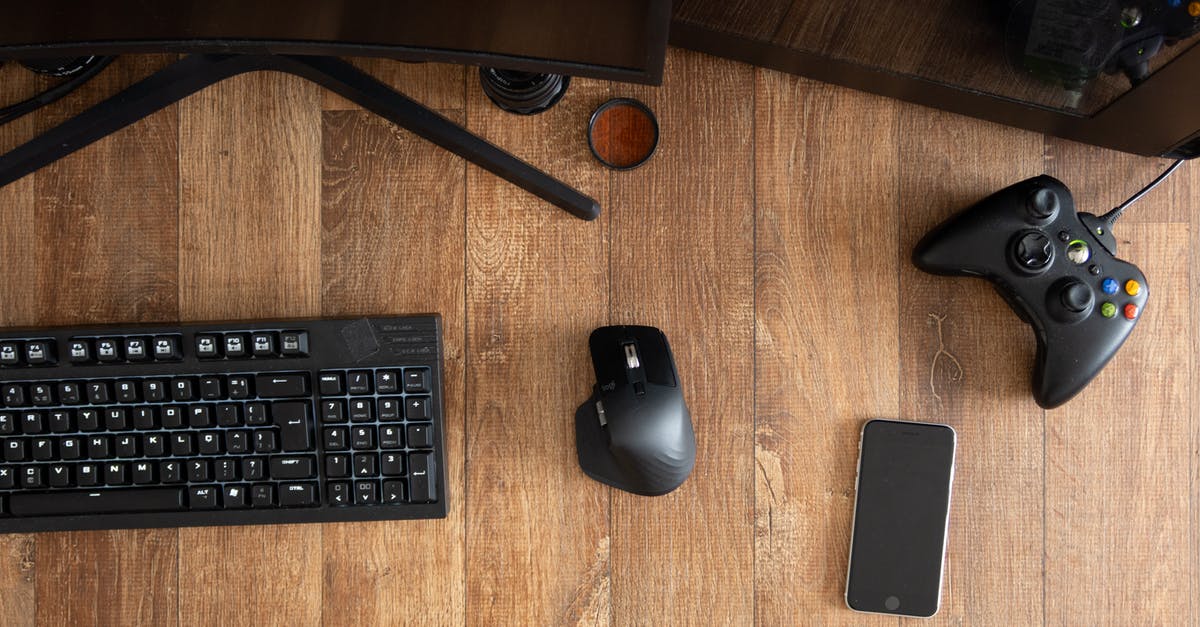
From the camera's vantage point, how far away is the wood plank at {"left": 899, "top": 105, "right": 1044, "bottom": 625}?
98cm

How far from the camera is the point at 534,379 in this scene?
982 mm

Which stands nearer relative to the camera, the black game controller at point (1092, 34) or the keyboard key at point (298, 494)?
the black game controller at point (1092, 34)

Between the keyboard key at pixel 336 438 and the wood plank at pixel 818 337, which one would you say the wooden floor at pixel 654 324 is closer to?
the wood plank at pixel 818 337

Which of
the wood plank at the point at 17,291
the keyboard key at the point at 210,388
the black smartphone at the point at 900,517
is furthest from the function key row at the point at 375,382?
the black smartphone at the point at 900,517

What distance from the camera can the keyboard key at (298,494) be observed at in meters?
0.92

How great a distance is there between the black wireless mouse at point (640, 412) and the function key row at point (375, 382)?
0.57 feet

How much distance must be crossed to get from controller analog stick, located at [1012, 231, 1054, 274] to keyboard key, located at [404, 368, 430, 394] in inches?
23.3

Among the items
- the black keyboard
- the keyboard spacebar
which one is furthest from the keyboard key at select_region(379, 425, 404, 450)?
the keyboard spacebar

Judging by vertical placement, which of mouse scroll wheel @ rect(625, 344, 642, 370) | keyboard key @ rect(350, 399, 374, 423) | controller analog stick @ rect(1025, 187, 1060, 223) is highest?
controller analog stick @ rect(1025, 187, 1060, 223)

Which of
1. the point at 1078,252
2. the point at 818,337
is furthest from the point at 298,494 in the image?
the point at 1078,252

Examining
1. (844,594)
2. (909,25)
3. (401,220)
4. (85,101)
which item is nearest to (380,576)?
(401,220)

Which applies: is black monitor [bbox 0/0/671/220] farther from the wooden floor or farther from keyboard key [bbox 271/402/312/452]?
keyboard key [bbox 271/402/312/452]

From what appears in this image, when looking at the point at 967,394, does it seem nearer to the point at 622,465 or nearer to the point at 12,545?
the point at 622,465

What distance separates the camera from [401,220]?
3.23 feet
